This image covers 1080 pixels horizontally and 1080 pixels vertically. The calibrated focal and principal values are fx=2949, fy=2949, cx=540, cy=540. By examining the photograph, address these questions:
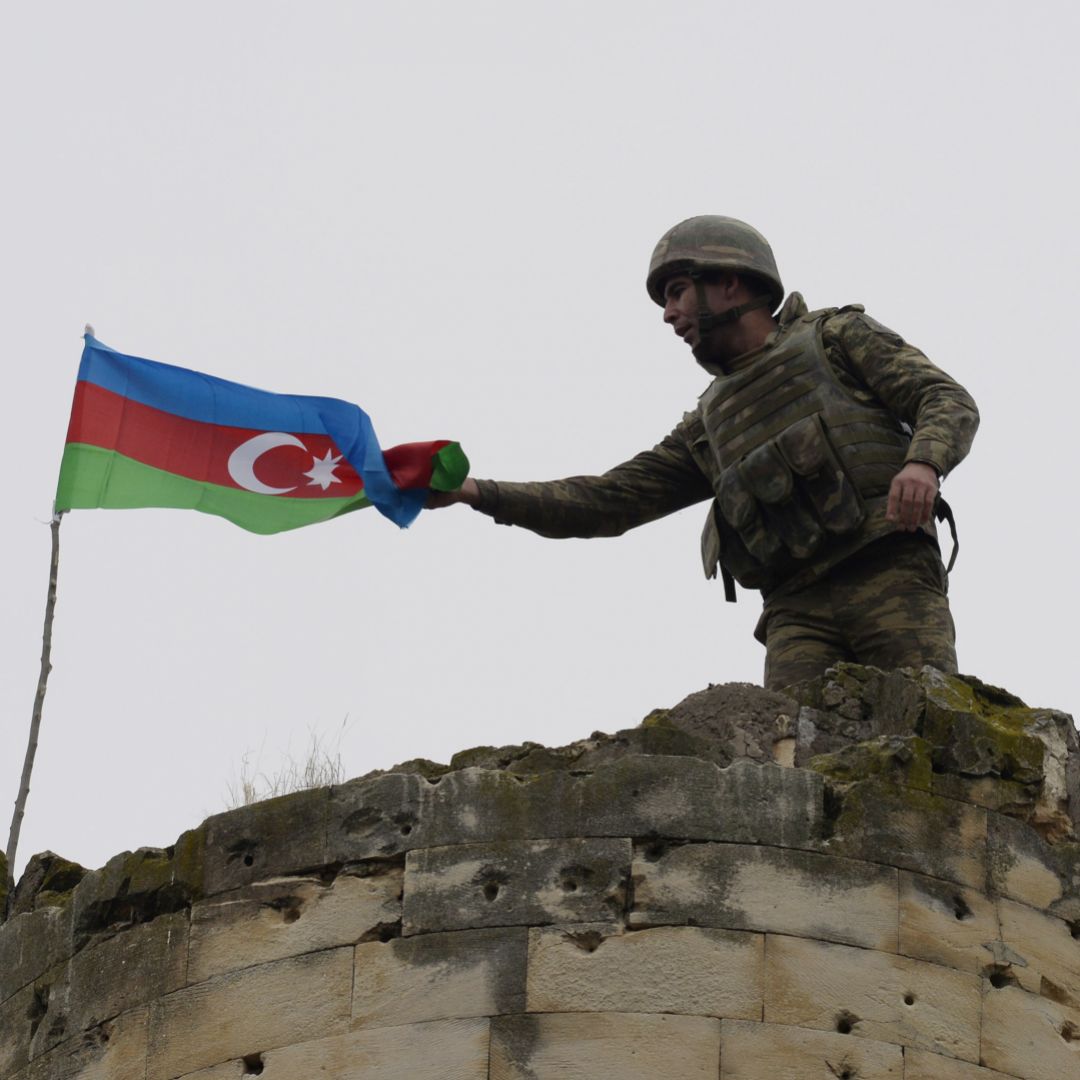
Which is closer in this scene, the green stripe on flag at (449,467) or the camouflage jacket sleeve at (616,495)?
the green stripe on flag at (449,467)

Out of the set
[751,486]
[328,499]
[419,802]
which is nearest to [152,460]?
[328,499]

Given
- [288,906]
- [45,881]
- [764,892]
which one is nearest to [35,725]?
[45,881]

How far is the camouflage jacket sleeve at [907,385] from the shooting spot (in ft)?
39.4

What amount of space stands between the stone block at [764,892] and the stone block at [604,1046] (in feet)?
1.31

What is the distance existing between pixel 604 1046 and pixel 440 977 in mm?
650

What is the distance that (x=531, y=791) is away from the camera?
415 inches

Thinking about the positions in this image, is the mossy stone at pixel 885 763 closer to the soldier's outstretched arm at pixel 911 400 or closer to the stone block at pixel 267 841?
the soldier's outstretched arm at pixel 911 400

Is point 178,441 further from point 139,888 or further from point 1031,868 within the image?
point 1031,868

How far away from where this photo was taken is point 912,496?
11.7 m

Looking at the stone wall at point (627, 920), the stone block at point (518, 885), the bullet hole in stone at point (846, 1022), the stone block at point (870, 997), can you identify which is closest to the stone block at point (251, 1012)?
the stone wall at point (627, 920)

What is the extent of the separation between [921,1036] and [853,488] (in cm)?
301

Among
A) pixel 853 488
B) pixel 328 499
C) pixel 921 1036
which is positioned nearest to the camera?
pixel 921 1036

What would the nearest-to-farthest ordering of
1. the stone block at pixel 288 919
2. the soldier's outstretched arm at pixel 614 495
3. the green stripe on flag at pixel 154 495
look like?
the stone block at pixel 288 919
the soldier's outstretched arm at pixel 614 495
the green stripe on flag at pixel 154 495

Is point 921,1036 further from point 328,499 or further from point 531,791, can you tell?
point 328,499
